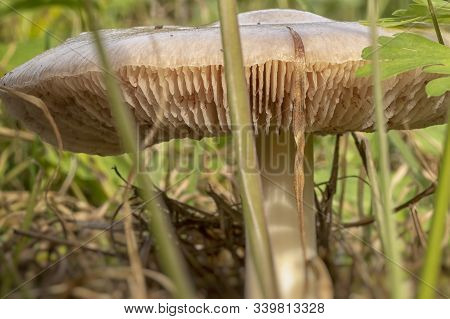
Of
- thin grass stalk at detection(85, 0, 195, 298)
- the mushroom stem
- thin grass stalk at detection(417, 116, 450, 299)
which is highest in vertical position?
thin grass stalk at detection(85, 0, 195, 298)

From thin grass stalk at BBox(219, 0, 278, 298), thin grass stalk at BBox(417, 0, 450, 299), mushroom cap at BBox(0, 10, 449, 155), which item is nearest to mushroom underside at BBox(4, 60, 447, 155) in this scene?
mushroom cap at BBox(0, 10, 449, 155)

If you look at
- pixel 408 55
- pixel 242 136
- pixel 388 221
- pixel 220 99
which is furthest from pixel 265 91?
pixel 388 221

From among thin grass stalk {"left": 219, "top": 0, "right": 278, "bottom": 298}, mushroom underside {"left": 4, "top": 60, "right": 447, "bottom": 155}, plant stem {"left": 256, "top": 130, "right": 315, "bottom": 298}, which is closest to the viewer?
thin grass stalk {"left": 219, "top": 0, "right": 278, "bottom": 298}

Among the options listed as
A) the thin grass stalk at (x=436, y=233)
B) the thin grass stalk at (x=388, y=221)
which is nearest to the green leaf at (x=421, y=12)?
the thin grass stalk at (x=388, y=221)

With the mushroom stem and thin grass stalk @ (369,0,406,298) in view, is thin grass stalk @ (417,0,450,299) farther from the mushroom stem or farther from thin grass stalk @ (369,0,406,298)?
the mushroom stem

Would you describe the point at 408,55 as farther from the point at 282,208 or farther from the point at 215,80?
the point at 282,208
